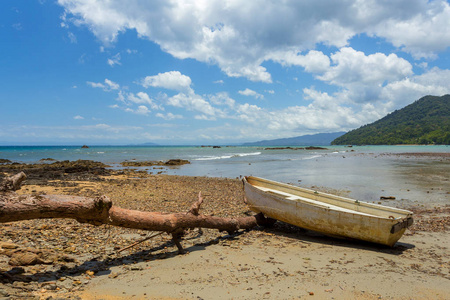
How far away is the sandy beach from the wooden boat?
14.8 inches

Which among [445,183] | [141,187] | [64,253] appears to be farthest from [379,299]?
[445,183]

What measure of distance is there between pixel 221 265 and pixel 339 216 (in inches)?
136

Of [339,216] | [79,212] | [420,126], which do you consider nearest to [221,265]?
[79,212]

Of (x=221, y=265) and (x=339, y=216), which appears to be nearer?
(x=221, y=265)

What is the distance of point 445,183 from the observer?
696 inches

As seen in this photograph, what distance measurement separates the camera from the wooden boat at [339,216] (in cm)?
648

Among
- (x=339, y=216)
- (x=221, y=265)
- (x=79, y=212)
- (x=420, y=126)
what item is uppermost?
(x=420, y=126)

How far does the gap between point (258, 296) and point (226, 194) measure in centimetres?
965

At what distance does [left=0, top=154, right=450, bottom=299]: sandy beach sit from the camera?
4422mm

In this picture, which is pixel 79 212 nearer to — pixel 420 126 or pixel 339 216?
pixel 339 216

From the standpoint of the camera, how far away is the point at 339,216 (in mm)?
6938

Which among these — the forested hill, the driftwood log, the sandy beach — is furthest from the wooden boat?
the forested hill

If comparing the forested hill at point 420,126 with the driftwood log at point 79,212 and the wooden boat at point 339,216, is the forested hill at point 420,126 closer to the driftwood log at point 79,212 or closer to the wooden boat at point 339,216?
the wooden boat at point 339,216

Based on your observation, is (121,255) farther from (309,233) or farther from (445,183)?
(445,183)
